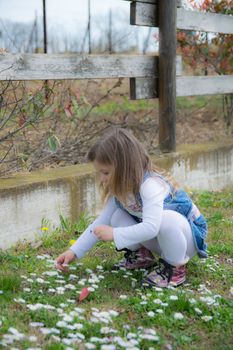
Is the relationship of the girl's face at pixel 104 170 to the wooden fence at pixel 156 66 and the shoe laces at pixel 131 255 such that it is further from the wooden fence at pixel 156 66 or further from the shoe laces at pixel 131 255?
the wooden fence at pixel 156 66

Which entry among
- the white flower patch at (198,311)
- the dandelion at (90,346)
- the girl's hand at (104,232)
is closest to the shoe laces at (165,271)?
the girl's hand at (104,232)

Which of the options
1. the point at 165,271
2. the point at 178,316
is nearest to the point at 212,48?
the point at 165,271

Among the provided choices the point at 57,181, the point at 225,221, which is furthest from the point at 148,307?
the point at 225,221

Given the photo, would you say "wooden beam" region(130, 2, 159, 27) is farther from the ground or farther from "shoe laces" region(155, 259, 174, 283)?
"shoe laces" region(155, 259, 174, 283)

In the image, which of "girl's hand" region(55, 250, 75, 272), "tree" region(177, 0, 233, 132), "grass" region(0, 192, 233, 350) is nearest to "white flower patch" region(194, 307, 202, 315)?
"grass" region(0, 192, 233, 350)

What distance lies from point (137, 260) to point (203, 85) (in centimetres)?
295

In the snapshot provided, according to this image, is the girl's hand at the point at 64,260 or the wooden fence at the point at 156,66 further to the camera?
the wooden fence at the point at 156,66

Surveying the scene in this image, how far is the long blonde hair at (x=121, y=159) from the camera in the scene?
11.4ft

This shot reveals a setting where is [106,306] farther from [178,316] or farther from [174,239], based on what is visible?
[174,239]

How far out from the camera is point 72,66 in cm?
493

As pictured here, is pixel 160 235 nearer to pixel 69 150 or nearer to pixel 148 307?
pixel 148 307

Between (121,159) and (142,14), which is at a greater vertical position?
(142,14)

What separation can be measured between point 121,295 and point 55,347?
0.81 metres

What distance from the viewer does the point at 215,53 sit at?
7.79 metres
